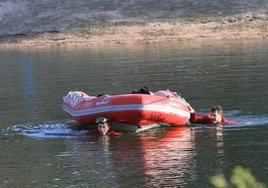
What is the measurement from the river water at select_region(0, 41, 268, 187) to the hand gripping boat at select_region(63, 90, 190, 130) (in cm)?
33

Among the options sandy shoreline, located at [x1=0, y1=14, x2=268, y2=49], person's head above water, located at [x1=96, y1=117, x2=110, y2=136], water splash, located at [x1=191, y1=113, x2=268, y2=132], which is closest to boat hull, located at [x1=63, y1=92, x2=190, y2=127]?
person's head above water, located at [x1=96, y1=117, x2=110, y2=136]

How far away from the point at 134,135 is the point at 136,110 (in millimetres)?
808

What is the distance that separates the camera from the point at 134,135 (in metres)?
20.0

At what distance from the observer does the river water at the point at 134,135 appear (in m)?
15.3

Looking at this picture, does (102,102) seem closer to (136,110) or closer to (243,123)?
(136,110)

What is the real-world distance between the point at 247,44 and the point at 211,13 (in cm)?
1752

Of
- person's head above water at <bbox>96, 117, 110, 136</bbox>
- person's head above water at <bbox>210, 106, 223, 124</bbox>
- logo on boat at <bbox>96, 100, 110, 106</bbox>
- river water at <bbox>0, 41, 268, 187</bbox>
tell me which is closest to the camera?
river water at <bbox>0, 41, 268, 187</bbox>

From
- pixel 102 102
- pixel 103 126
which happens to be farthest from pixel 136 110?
pixel 102 102

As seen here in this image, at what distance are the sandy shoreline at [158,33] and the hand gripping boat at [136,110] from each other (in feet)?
138

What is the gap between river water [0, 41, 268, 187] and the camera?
15258mm

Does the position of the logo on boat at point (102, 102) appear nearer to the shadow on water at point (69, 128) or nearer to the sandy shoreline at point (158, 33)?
the shadow on water at point (69, 128)

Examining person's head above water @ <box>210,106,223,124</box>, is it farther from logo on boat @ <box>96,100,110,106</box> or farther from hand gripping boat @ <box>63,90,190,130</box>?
logo on boat @ <box>96,100,110,106</box>

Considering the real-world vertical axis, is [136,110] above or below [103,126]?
above

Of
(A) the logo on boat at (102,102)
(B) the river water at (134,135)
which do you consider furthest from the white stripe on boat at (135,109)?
(B) the river water at (134,135)
